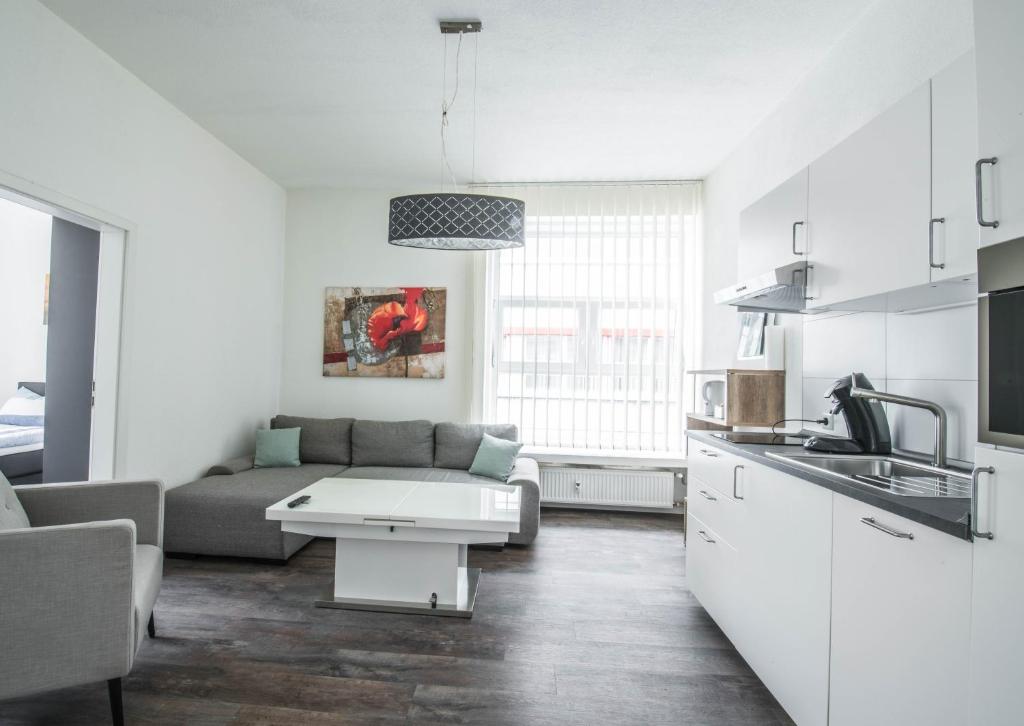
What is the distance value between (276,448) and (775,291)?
12.2 feet

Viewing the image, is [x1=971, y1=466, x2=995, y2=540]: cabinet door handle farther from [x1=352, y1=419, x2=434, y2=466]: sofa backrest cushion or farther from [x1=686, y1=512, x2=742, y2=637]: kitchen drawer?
[x1=352, y1=419, x2=434, y2=466]: sofa backrest cushion

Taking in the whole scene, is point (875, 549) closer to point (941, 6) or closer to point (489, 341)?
point (941, 6)

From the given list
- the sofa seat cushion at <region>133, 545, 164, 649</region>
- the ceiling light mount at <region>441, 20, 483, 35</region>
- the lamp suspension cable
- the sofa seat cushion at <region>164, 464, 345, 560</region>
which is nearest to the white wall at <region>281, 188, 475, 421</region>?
the lamp suspension cable

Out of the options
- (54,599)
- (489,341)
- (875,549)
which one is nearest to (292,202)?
(489,341)

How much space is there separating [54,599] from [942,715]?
235cm

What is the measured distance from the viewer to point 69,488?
2262 mm

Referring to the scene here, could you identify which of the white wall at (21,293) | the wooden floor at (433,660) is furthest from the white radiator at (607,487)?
the white wall at (21,293)

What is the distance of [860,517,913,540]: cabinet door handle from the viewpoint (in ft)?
4.19

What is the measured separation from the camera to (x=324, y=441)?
4.51 m

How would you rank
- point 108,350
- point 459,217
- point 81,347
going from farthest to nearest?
1. point 81,347
2. point 108,350
3. point 459,217

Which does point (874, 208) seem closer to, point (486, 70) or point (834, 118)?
point (834, 118)

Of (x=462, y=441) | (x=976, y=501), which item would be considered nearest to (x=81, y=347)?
(x=462, y=441)

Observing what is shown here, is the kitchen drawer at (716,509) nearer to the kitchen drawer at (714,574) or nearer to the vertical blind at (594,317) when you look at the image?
the kitchen drawer at (714,574)

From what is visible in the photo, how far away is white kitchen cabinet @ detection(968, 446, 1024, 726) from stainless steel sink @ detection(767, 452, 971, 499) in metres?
0.34
